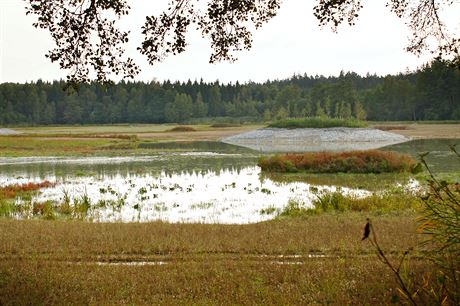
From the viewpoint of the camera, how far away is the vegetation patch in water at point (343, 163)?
1395 inches

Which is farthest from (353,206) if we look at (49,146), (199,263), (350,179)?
(49,146)

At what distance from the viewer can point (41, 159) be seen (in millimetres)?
50031

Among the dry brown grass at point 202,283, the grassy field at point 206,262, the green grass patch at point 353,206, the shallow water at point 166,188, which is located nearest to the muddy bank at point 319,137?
the shallow water at point 166,188

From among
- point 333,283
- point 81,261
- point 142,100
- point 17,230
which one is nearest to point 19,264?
point 81,261

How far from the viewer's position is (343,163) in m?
35.9

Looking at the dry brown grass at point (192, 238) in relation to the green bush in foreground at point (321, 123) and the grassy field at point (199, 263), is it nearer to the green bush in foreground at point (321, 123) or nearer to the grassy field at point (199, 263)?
the grassy field at point (199, 263)

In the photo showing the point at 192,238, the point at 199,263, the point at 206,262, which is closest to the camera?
the point at 199,263

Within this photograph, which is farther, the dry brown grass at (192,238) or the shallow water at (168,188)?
the shallow water at (168,188)

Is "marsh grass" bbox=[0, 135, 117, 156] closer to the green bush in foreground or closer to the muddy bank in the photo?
the muddy bank

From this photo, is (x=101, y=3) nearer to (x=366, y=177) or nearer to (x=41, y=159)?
(x=366, y=177)

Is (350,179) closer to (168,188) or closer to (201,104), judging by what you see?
(168,188)

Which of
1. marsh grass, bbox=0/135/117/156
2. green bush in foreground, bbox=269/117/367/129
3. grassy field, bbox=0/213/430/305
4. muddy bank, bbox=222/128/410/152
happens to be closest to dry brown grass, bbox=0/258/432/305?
grassy field, bbox=0/213/430/305

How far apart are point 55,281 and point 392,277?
5974 millimetres

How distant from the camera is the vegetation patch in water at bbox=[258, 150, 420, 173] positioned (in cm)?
Result: 3544
